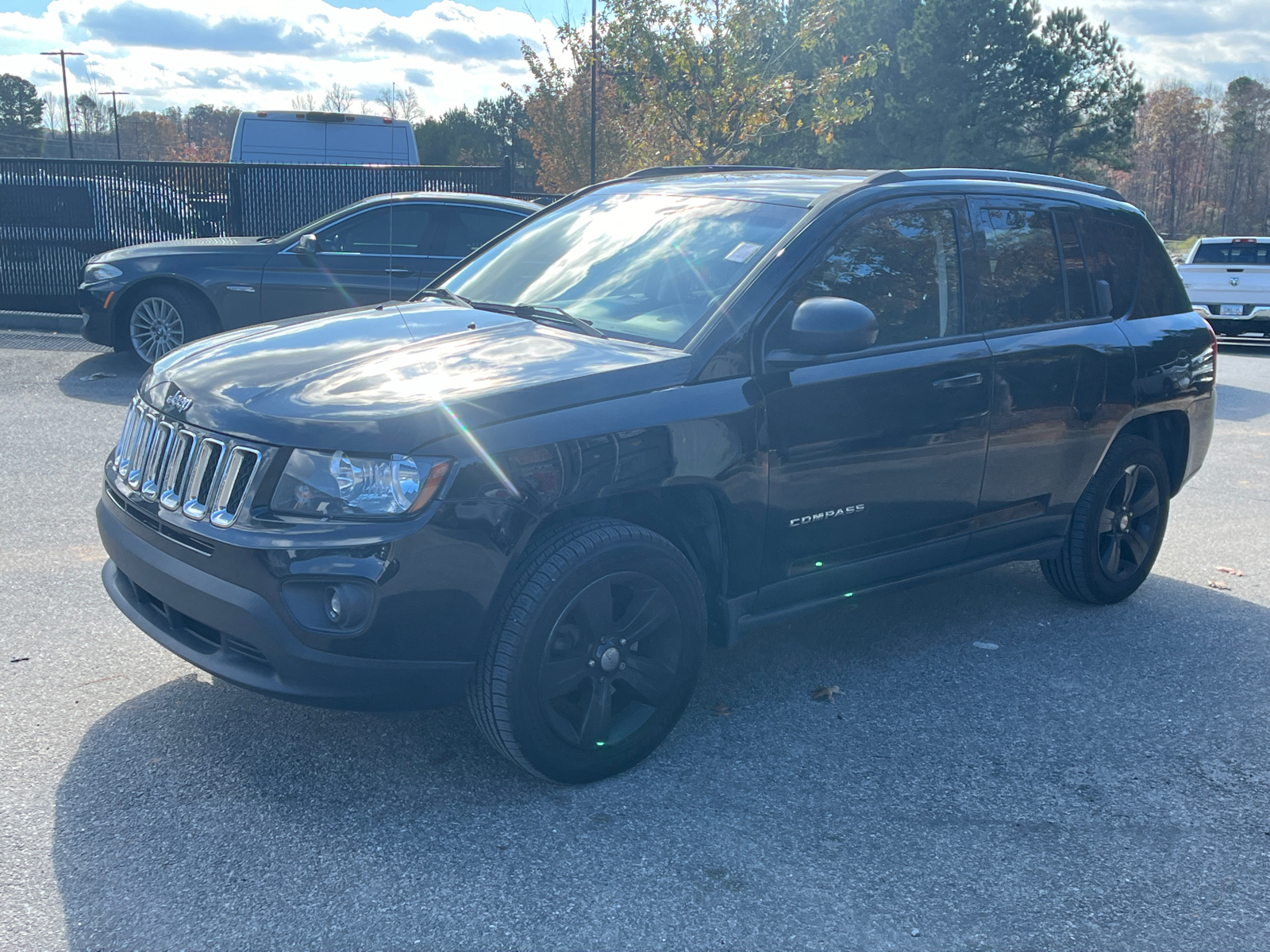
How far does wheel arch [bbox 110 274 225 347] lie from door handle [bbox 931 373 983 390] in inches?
301

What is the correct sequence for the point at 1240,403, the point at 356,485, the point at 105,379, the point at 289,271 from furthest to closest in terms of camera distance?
1. the point at 1240,403
2. the point at 105,379
3. the point at 289,271
4. the point at 356,485

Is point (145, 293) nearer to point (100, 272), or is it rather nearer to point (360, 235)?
point (100, 272)

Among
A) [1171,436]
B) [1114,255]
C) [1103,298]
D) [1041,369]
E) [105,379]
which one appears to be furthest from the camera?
[105,379]

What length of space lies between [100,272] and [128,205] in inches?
174

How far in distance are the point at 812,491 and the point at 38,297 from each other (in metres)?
13.2

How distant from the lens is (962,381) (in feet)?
13.7

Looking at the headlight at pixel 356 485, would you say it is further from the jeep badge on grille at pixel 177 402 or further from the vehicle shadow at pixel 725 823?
the vehicle shadow at pixel 725 823

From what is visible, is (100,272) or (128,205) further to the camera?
(128,205)

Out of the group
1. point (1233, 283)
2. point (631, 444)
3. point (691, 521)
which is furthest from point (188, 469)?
point (1233, 283)

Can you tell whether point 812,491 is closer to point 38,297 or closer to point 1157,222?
point 38,297

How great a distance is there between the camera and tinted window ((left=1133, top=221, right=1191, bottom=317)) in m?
5.13

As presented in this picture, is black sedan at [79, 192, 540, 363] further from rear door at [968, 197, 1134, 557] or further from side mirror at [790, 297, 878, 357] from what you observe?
side mirror at [790, 297, 878, 357]

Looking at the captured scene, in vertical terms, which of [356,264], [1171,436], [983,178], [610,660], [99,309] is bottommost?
[610,660]

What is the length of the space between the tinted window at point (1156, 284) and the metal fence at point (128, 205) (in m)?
9.98
